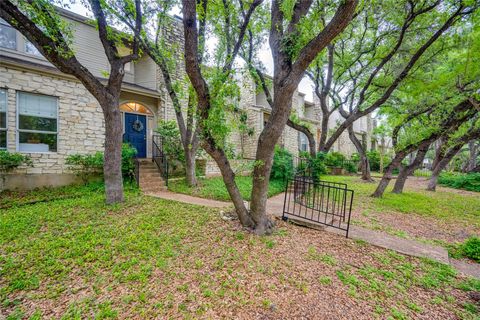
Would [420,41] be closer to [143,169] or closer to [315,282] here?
[315,282]

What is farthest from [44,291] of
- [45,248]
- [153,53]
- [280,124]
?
[153,53]

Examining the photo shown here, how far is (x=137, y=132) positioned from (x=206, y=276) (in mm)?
8948

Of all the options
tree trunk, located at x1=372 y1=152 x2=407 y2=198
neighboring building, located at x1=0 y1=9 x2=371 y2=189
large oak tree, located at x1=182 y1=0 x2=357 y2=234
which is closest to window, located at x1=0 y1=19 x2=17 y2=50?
neighboring building, located at x1=0 y1=9 x2=371 y2=189

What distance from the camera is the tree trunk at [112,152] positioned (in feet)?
17.6

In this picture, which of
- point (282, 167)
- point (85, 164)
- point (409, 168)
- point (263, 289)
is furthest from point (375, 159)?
point (85, 164)

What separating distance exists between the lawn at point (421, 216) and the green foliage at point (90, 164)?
7.94m

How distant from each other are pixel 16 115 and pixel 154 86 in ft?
16.8

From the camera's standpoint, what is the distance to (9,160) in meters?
6.22

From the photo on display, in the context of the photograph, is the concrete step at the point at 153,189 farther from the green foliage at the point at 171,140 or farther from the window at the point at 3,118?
the window at the point at 3,118

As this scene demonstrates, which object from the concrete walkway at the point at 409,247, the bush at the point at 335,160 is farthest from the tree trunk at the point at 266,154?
the bush at the point at 335,160

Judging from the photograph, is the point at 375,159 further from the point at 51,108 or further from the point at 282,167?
the point at 51,108

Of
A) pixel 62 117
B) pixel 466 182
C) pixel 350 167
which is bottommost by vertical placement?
pixel 466 182

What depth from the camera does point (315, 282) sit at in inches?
108

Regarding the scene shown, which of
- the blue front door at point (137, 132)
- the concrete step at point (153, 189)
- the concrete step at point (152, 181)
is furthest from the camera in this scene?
the blue front door at point (137, 132)
